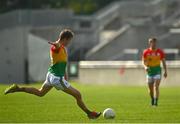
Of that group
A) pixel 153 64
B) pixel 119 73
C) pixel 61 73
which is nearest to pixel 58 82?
pixel 61 73

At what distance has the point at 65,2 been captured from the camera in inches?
3494

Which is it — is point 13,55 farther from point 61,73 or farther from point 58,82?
point 58,82

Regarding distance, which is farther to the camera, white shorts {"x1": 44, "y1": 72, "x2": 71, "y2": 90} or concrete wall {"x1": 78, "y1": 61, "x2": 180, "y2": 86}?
concrete wall {"x1": 78, "y1": 61, "x2": 180, "y2": 86}

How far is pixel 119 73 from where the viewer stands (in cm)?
5500

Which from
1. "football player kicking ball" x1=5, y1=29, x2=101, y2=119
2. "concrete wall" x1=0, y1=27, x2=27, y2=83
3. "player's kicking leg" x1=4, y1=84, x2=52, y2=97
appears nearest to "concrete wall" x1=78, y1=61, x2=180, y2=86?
"concrete wall" x1=0, y1=27, x2=27, y2=83

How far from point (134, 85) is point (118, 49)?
15.3 meters

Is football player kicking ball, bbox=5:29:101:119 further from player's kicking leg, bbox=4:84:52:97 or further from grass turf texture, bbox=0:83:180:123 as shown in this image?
grass turf texture, bbox=0:83:180:123

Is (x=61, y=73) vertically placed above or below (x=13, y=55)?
above

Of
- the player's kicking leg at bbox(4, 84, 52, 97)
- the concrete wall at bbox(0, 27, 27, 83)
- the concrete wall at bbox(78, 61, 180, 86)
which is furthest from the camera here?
the concrete wall at bbox(0, 27, 27, 83)

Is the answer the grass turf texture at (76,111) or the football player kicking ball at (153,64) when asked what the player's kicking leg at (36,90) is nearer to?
the grass turf texture at (76,111)

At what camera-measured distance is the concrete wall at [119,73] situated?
5106 centimetres

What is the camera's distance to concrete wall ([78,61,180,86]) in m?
51.1

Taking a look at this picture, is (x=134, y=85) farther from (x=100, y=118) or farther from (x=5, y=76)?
(x=100, y=118)

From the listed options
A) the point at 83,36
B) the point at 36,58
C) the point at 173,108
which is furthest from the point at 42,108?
the point at 83,36
